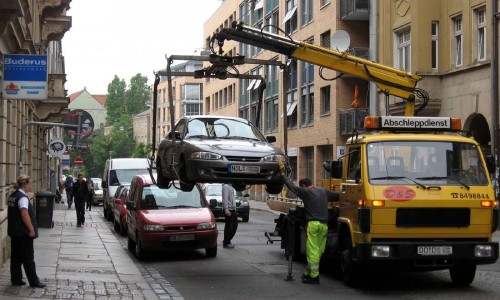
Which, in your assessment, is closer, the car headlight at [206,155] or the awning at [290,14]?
the car headlight at [206,155]

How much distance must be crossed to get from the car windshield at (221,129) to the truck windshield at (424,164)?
2877 millimetres

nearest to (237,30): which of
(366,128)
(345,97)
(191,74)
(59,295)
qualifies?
(191,74)

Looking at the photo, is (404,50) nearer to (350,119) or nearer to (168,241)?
(350,119)

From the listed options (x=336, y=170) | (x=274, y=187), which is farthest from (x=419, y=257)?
(x=274, y=187)

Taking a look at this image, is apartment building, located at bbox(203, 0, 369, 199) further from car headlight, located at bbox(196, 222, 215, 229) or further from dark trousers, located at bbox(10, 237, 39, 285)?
dark trousers, located at bbox(10, 237, 39, 285)

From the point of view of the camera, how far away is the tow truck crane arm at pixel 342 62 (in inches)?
588

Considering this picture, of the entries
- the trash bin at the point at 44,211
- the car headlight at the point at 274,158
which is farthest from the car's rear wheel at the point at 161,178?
the trash bin at the point at 44,211

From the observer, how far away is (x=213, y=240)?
16797 mm

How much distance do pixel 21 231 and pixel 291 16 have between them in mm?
40256

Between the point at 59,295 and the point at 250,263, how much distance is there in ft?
18.4

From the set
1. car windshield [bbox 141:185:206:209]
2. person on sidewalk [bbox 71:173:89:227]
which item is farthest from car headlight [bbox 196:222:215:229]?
person on sidewalk [bbox 71:173:89:227]

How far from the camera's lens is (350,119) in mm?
39844

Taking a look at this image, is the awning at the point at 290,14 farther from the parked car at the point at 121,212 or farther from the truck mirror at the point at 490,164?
the truck mirror at the point at 490,164

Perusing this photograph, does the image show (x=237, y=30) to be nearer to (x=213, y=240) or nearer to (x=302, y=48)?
(x=302, y=48)
